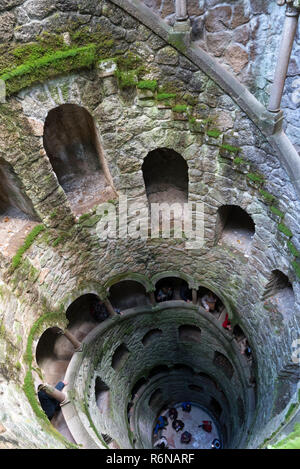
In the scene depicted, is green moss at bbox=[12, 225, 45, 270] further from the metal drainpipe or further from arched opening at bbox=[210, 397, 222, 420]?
arched opening at bbox=[210, 397, 222, 420]

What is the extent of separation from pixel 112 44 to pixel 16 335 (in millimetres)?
5203

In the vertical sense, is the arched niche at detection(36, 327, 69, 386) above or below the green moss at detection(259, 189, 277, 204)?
below

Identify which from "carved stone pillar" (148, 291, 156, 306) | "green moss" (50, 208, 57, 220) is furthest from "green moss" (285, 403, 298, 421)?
"green moss" (50, 208, 57, 220)

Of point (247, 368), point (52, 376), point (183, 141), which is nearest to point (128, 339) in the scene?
point (52, 376)

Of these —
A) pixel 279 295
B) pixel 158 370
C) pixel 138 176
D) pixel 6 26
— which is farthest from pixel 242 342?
pixel 6 26

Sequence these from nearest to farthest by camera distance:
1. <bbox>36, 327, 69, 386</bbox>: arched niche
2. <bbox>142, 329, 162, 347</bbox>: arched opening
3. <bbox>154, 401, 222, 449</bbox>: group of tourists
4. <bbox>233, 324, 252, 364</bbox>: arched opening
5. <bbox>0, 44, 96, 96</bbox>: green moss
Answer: <bbox>0, 44, 96, 96</bbox>: green moss
<bbox>36, 327, 69, 386</bbox>: arched niche
<bbox>233, 324, 252, 364</bbox>: arched opening
<bbox>142, 329, 162, 347</bbox>: arched opening
<bbox>154, 401, 222, 449</bbox>: group of tourists

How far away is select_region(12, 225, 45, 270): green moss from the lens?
5781 millimetres

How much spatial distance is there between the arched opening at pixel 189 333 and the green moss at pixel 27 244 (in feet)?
21.9

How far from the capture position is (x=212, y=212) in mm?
7219

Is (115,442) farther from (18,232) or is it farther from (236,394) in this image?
(18,232)

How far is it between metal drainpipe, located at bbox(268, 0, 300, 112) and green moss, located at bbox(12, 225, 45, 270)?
4547mm

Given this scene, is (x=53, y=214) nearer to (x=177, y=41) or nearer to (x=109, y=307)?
(x=109, y=307)

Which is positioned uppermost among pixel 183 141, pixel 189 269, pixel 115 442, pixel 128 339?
pixel 183 141

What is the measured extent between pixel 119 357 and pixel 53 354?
2299mm
